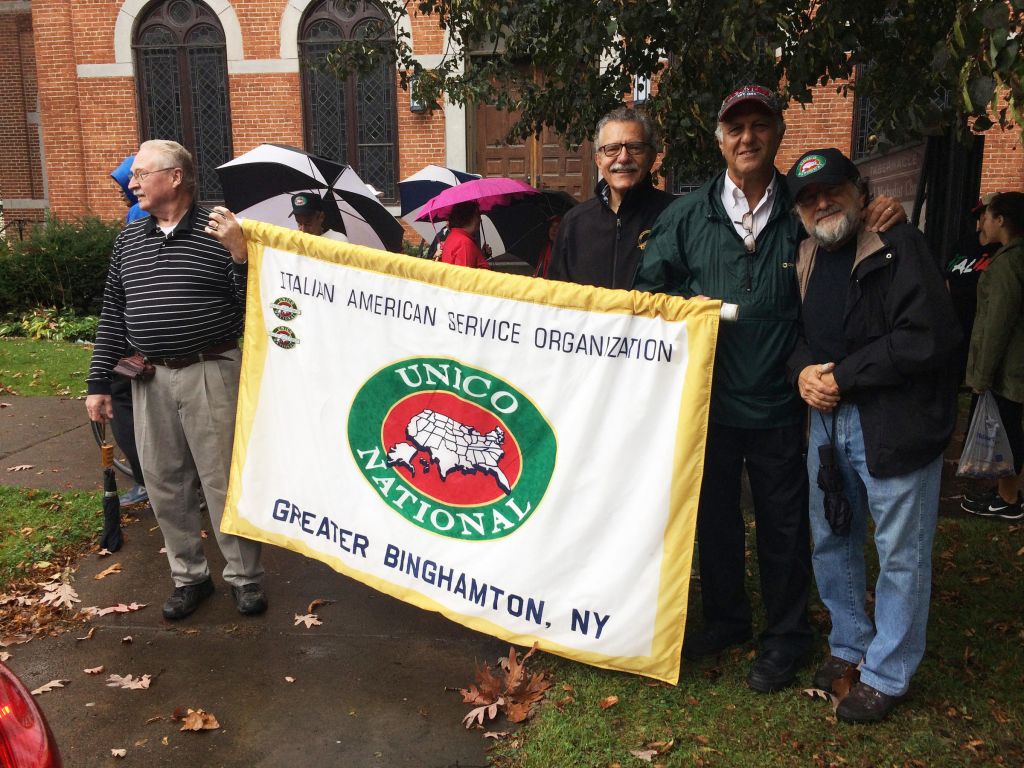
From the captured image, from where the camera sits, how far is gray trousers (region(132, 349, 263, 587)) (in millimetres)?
4148

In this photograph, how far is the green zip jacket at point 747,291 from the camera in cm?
331

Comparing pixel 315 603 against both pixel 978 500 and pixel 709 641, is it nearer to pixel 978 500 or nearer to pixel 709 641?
pixel 709 641

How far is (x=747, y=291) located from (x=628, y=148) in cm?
93

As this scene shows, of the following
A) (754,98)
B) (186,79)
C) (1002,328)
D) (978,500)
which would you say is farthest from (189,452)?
A: (186,79)

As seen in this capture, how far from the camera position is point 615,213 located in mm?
4020

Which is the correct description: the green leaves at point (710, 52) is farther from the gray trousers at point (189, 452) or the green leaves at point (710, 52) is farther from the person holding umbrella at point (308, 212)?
the gray trousers at point (189, 452)

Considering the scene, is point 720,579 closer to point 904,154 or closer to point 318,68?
point 904,154

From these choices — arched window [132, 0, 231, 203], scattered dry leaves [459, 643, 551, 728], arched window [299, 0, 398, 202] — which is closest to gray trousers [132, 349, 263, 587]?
scattered dry leaves [459, 643, 551, 728]

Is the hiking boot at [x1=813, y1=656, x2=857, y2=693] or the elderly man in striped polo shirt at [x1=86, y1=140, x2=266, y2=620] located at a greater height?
the elderly man in striped polo shirt at [x1=86, y1=140, x2=266, y2=620]

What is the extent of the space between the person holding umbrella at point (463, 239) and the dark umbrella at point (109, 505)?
2.21 metres

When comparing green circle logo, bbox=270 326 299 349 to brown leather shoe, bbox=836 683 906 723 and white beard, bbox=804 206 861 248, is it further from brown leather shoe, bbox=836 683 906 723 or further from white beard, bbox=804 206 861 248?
brown leather shoe, bbox=836 683 906 723

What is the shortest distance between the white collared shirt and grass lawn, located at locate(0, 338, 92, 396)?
25.7 feet

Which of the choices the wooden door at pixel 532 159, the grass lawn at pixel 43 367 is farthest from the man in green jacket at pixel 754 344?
the wooden door at pixel 532 159

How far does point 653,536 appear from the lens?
3346 millimetres
